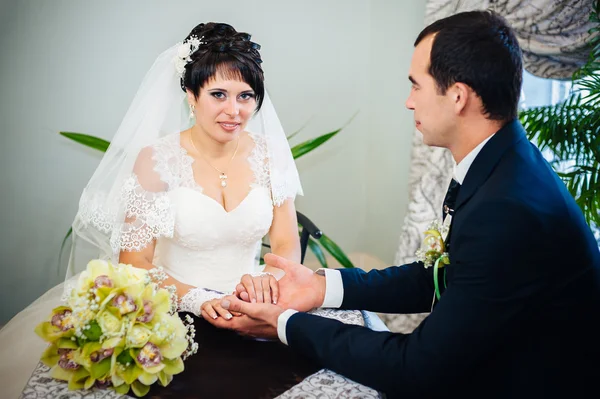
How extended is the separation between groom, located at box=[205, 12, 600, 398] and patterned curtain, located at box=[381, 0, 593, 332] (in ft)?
3.80

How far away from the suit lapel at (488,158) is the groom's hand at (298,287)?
50 cm

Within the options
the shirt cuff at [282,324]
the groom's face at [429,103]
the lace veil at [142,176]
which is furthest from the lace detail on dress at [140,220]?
the groom's face at [429,103]

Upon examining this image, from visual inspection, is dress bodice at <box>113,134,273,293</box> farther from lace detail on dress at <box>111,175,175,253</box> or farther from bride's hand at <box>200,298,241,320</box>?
bride's hand at <box>200,298,241,320</box>

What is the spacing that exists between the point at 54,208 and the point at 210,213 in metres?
1.42

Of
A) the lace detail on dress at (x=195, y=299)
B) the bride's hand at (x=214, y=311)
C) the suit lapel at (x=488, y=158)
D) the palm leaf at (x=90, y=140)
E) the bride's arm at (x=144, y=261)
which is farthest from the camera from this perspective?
the palm leaf at (x=90, y=140)

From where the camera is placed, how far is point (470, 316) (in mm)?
1268

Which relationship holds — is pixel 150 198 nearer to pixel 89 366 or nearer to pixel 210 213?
pixel 210 213

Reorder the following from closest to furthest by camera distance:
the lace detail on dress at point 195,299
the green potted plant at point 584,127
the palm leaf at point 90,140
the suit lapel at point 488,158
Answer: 1. the suit lapel at point 488,158
2. the lace detail on dress at point 195,299
3. the green potted plant at point 584,127
4. the palm leaf at point 90,140

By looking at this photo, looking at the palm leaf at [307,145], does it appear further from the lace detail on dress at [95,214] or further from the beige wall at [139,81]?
the lace detail on dress at [95,214]

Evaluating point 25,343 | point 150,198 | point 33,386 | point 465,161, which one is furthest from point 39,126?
point 465,161

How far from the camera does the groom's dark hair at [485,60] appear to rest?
144cm

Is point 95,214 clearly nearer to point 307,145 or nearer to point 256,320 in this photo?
point 256,320

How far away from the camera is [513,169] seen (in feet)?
4.50

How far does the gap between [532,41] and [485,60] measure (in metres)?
1.29
